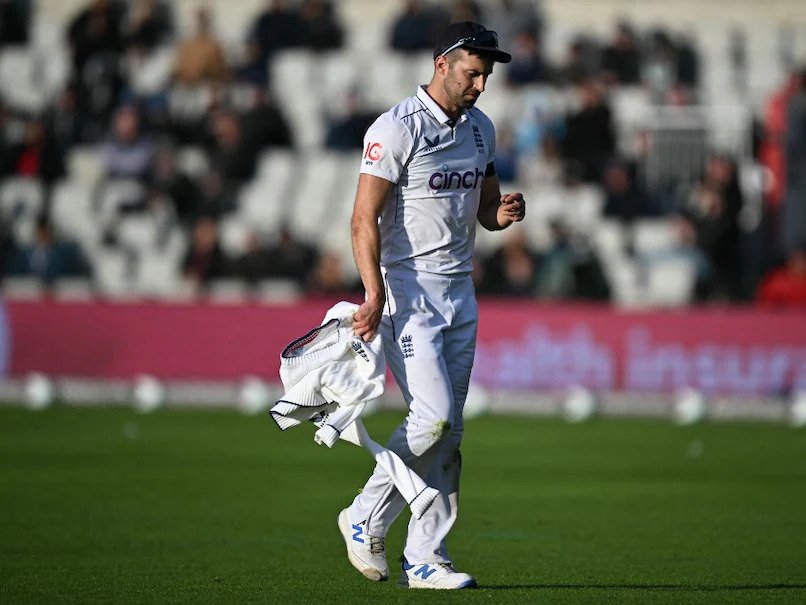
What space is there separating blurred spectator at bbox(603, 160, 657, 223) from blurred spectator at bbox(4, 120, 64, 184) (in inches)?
310

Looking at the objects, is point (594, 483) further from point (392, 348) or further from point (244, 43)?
point (244, 43)

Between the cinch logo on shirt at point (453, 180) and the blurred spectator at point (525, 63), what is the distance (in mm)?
15963

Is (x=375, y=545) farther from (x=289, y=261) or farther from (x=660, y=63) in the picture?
(x=660, y=63)

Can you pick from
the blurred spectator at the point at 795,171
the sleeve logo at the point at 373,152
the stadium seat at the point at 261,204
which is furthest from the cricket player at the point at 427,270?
the stadium seat at the point at 261,204

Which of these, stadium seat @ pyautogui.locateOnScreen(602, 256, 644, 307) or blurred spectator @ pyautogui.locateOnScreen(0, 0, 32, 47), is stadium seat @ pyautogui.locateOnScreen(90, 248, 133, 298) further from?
stadium seat @ pyautogui.locateOnScreen(602, 256, 644, 307)

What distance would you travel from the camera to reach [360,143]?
2312cm

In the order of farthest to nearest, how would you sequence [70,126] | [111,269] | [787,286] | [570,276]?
1. [70,126]
2. [111,269]
3. [570,276]
4. [787,286]

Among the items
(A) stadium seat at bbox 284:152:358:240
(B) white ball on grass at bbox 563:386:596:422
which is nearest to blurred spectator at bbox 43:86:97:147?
(A) stadium seat at bbox 284:152:358:240

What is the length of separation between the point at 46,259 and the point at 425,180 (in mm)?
15171

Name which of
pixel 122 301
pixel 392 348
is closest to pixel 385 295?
pixel 392 348

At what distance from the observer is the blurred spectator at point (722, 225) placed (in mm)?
20531

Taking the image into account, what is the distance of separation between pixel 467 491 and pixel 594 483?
1107 millimetres

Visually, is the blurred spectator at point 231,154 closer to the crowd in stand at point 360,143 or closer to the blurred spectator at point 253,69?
the crowd in stand at point 360,143

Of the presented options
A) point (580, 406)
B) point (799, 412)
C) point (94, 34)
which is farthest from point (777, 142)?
point (94, 34)
